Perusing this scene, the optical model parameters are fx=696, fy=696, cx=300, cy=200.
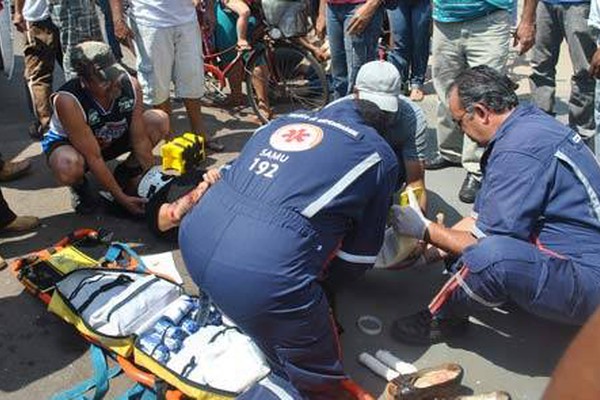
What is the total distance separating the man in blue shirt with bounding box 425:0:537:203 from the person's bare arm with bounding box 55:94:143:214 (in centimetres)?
206

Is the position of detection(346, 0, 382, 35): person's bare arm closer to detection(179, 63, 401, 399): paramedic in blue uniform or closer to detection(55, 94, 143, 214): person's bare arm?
detection(55, 94, 143, 214): person's bare arm

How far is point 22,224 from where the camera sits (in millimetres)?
4023

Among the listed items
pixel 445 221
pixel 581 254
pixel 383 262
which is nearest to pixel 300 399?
pixel 383 262

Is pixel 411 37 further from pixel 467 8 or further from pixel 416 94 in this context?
pixel 467 8

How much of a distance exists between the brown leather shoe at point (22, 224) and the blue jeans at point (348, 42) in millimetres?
2328

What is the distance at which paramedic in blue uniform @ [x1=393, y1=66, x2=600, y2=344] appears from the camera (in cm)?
278

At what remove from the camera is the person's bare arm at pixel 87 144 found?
152 inches

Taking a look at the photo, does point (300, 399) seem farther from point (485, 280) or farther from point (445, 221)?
point (445, 221)

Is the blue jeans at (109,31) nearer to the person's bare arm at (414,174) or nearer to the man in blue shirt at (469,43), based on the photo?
the man in blue shirt at (469,43)

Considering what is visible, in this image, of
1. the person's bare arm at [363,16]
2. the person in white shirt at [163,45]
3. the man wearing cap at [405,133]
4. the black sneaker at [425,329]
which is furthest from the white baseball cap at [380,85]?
the person in white shirt at [163,45]

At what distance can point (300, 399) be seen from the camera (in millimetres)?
2600

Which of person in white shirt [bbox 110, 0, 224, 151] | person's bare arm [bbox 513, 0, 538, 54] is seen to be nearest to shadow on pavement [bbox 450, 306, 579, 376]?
person's bare arm [bbox 513, 0, 538, 54]

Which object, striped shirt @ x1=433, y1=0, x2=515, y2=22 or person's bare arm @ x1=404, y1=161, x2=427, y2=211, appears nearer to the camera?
person's bare arm @ x1=404, y1=161, x2=427, y2=211

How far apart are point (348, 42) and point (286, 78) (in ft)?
3.38
